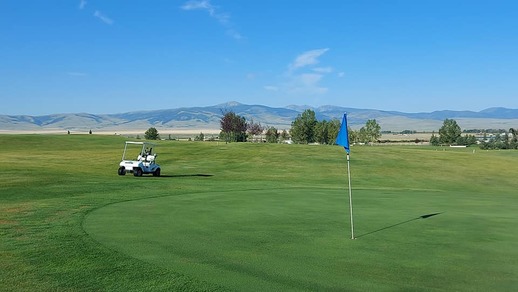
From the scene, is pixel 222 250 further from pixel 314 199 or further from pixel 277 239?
pixel 314 199

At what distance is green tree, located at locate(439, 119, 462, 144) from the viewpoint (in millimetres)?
130375

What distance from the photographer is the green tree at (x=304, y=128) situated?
12950cm

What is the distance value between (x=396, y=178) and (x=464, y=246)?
3131cm

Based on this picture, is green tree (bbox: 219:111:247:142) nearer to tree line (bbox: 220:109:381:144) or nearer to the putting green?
tree line (bbox: 220:109:381:144)

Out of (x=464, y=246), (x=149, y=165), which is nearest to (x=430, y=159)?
(x=149, y=165)

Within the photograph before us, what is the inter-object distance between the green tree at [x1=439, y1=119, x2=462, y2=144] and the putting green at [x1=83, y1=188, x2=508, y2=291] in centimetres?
12052

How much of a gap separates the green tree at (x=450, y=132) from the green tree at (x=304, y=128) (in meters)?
35.9

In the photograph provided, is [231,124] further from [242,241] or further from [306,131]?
[242,241]

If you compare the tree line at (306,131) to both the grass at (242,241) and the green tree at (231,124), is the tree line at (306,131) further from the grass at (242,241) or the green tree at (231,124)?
the grass at (242,241)

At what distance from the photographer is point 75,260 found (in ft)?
31.8

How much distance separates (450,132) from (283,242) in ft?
428

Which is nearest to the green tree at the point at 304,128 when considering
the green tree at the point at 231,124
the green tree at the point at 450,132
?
the green tree at the point at 231,124

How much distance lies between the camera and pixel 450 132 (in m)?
131

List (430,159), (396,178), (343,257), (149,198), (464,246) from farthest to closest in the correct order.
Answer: (430,159), (396,178), (149,198), (464,246), (343,257)
